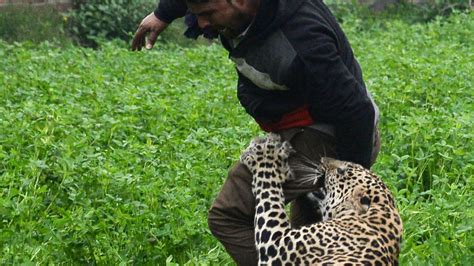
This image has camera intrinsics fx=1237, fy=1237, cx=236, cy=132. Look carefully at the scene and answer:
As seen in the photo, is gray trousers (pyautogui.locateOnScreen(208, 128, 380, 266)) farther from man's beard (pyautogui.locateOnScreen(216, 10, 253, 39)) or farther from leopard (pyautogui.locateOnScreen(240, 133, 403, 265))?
man's beard (pyautogui.locateOnScreen(216, 10, 253, 39))

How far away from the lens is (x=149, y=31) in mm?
5539

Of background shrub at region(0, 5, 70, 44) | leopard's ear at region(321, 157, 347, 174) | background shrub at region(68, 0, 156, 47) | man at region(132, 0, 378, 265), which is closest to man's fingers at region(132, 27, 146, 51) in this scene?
man at region(132, 0, 378, 265)

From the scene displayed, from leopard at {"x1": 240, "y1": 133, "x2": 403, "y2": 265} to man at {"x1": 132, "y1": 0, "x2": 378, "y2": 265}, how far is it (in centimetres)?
8

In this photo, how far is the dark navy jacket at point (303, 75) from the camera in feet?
15.7

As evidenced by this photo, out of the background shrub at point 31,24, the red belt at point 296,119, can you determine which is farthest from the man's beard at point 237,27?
the background shrub at point 31,24

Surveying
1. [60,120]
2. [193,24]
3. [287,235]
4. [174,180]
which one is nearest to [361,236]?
[287,235]

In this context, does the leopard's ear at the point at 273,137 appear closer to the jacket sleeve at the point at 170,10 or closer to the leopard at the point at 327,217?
the leopard at the point at 327,217

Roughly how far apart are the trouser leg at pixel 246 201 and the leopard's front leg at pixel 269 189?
0.20 ft

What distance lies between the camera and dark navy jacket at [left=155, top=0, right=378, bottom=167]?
4777 millimetres

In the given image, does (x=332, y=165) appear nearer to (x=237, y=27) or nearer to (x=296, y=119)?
(x=296, y=119)

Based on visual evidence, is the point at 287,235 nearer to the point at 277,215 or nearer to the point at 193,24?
the point at 277,215

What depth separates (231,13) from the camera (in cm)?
487

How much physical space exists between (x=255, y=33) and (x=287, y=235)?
2.64 ft

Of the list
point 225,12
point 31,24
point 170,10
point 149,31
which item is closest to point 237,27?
point 225,12
